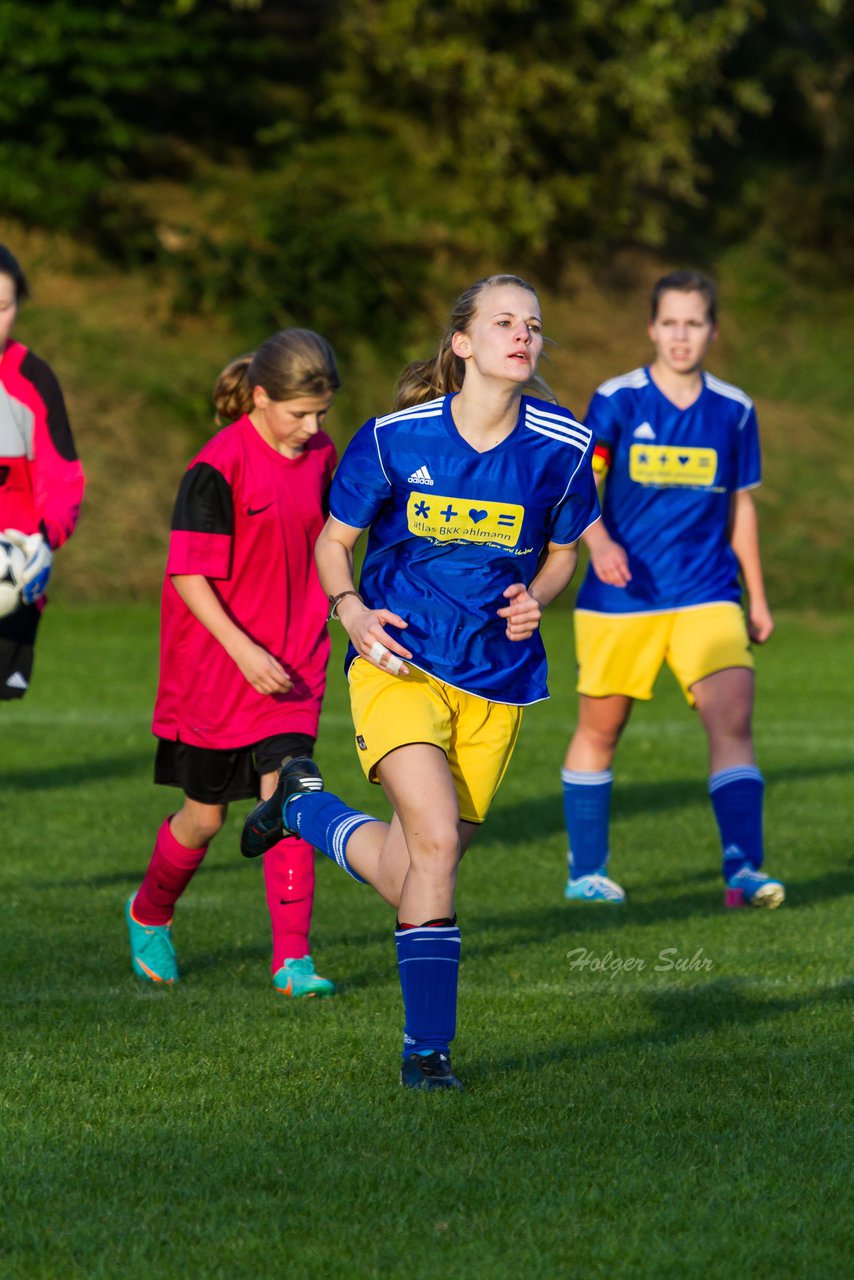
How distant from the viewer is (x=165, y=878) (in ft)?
18.1

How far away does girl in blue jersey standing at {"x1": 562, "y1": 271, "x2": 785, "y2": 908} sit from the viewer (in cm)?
696

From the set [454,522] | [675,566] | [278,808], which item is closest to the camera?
[454,522]

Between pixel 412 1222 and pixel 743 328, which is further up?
pixel 743 328

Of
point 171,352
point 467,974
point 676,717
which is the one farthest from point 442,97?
point 467,974

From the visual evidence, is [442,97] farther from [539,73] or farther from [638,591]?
[638,591]

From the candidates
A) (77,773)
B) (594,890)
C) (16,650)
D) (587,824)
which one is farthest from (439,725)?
(77,773)

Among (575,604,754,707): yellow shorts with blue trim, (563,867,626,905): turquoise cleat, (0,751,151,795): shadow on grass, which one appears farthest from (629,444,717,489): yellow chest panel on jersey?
(0,751,151,795): shadow on grass

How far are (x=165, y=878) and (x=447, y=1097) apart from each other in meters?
1.74

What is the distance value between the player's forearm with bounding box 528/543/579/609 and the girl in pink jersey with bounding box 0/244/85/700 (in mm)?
1996

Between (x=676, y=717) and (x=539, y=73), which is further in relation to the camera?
(x=539, y=73)

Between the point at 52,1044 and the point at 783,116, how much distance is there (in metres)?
25.5

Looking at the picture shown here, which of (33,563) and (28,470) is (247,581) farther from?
(28,470)

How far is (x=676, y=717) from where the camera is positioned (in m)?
12.5

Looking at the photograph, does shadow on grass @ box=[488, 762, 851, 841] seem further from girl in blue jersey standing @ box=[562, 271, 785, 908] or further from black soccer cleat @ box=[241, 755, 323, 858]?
black soccer cleat @ box=[241, 755, 323, 858]
